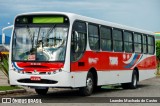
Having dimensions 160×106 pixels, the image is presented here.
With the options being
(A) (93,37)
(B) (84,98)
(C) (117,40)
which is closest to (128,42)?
(C) (117,40)

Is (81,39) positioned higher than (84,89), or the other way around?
(81,39)

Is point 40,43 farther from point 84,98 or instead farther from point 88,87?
point 88,87

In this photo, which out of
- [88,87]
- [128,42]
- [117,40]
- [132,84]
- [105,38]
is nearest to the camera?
[88,87]

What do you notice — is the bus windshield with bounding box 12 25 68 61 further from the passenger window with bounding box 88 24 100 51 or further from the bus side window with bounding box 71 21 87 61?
the passenger window with bounding box 88 24 100 51

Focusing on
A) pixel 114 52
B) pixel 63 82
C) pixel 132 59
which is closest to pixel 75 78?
pixel 63 82

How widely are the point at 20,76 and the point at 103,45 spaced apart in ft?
14.4

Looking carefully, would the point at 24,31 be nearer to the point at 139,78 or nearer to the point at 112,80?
the point at 112,80

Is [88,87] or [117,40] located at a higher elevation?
[117,40]

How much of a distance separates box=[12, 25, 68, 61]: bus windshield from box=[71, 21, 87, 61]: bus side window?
0.38 meters

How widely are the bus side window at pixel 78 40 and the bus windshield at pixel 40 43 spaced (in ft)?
1.24

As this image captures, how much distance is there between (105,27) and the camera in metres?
19.7

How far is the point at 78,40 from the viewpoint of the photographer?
16.7 metres

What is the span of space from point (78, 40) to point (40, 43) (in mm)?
1391

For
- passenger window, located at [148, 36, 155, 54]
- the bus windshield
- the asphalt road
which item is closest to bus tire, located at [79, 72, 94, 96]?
the asphalt road
